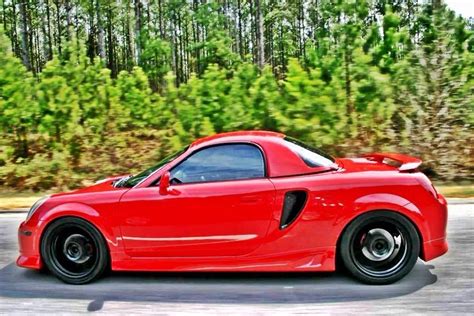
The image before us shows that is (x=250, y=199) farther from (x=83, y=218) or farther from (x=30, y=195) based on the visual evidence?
(x=30, y=195)

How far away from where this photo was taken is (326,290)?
5023 mm

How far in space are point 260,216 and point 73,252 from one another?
1.89 metres

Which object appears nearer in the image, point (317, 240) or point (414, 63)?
point (317, 240)

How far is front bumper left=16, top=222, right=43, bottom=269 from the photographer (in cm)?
552

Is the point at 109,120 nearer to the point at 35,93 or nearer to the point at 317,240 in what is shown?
the point at 35,93

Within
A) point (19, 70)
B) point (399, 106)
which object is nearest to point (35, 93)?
point (19, 70)

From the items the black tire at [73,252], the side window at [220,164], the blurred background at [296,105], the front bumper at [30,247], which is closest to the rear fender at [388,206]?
the side window at [220,164]

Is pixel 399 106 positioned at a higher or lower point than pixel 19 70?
lower

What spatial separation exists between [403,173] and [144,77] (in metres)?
11.4

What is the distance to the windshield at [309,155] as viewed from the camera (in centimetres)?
532

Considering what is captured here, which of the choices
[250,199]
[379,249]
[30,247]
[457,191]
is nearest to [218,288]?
[250,199]

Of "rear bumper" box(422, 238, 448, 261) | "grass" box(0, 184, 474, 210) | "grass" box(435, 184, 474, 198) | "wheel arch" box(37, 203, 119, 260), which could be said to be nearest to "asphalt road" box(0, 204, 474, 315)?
"rear bumper" box(422, 238, 448, 261)

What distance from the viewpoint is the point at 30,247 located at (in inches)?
220

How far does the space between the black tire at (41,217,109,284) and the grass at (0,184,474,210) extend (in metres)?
4.64
